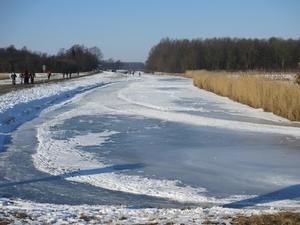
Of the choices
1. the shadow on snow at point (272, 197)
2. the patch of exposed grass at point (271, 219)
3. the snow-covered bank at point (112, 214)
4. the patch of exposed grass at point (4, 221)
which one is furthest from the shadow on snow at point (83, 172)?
the patch of exposed grass at point (271, 219)

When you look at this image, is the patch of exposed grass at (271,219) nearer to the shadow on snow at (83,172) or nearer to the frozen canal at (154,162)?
the frozen canal at (154,162)

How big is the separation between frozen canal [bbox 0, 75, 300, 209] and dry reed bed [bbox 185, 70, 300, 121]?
1.29 m

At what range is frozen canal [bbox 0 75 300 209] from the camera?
272 inches

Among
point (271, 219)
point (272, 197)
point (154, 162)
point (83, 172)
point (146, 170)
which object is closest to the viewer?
point (271, 219)

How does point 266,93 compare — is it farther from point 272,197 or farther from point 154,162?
point 272,197

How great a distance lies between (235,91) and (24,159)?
18159 millimetres

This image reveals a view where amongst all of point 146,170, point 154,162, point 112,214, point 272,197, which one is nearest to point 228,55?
point 154,162

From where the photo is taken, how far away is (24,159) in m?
9.53

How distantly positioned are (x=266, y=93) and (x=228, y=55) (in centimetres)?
8590

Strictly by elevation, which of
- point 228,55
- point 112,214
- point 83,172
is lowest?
point 83,172

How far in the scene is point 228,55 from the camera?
341 feet

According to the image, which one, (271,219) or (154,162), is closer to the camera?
(271,219)

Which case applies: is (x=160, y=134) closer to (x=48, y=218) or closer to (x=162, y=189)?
(x=162, y=189)

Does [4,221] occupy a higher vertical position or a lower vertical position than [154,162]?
higher
